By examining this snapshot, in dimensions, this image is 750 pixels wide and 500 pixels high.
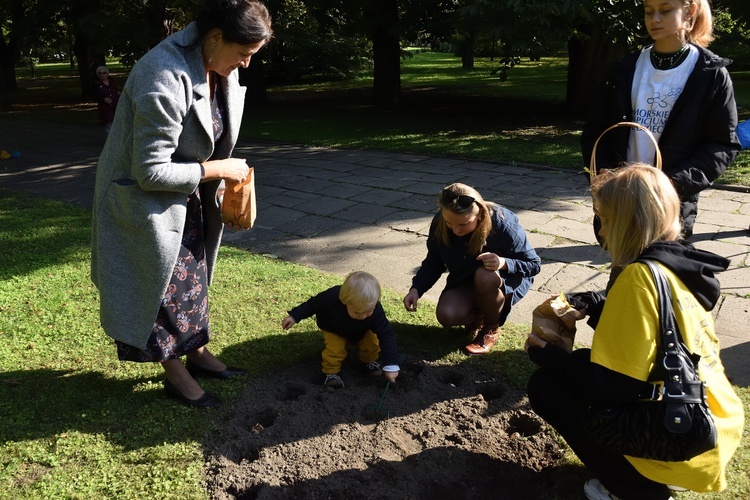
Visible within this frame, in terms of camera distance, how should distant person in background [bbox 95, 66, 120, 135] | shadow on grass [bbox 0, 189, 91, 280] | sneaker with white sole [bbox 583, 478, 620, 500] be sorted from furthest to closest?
1. distant person in background [bbox 95, 66, 120, 135]
2. shadow on grass [bbox 0, 189, 91, 280]
3. sneaker with white sole [bbox 583, 478, 620, 500]

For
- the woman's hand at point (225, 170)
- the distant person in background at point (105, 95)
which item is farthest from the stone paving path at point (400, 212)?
A: the distant person in background at point (105, 95)

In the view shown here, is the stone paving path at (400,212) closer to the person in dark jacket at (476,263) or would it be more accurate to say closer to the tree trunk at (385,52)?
the person in dark jacket at (476,263)

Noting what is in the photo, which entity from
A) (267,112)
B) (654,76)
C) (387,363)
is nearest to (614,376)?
(387,363)

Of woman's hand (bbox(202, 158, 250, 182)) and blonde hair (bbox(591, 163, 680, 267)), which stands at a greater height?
woman's hand (bbox(202, 158, 250, 182))

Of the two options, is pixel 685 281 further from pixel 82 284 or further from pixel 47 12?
pixel 47 12

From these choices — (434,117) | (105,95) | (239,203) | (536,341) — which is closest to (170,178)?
(239,203)

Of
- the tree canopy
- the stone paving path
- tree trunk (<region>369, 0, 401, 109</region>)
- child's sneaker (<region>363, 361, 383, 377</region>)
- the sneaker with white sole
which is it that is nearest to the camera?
the sneaker with white sole

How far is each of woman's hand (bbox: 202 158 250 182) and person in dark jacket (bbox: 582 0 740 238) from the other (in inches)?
68.6

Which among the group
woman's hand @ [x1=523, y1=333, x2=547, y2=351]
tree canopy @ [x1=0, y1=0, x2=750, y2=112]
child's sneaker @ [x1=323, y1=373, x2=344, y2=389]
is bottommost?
child's sneaker @ [x1=323, y1=373, x2=344, y2=389]

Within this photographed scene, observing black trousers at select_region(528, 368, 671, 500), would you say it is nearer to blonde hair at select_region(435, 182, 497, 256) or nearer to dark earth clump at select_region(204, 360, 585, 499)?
dark earth clump at select_region(204, 360, 585, 499)

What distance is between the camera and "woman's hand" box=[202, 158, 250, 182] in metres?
2.73

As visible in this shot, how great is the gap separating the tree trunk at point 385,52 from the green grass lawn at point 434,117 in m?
0.42

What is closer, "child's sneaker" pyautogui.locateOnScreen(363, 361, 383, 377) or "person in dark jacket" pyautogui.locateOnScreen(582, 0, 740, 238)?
"person in dark jacket" pyautogui.locateOnScreen(582, 0, 740, 238)

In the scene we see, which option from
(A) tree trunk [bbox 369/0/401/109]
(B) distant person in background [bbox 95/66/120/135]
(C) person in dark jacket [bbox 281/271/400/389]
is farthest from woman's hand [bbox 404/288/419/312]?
(B) distant person in background [bbox 95/66/120/135]
